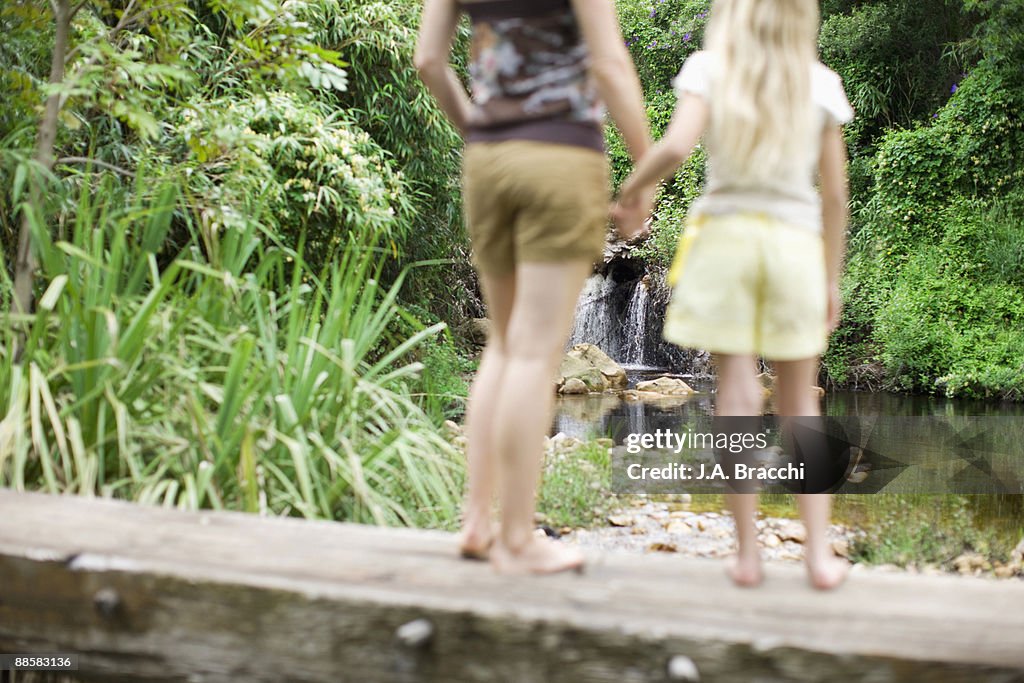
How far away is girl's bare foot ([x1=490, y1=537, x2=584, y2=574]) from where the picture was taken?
6.35ft

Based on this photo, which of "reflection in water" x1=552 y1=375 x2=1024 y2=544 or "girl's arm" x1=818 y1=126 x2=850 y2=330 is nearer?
"girl's arm" x1=818 y1=126 x2=850 y2=330

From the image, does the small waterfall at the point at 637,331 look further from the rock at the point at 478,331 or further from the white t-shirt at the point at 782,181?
the white t-shirt at the point at 782,181

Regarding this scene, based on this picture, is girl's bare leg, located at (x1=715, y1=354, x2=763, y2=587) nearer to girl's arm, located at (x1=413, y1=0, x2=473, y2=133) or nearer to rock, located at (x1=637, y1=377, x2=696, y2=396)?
girl's arm, located at (x1=413, y1=0, x2=473, y2=133)

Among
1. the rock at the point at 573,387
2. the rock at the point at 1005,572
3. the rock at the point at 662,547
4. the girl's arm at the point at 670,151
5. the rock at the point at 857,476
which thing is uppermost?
the girl's arm at the point at 670,151

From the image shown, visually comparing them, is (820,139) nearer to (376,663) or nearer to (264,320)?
(376,663)

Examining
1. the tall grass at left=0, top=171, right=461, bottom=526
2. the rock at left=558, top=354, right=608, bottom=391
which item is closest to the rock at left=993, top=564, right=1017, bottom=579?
the tall grass at left=0, top=171, right=461, bottom=526

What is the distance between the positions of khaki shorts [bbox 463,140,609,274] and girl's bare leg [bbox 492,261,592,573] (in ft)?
0.14

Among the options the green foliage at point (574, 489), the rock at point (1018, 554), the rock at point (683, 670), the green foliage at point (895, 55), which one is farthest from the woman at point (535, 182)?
the green foliage at point (895, 55)

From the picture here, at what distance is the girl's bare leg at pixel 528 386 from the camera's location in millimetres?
1884

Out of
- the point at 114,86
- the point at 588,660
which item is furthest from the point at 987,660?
the point at 114,86

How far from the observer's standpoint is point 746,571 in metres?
1.88

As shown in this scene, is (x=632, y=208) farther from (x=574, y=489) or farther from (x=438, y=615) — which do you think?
(x=574, y=489)

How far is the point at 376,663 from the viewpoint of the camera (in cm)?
177

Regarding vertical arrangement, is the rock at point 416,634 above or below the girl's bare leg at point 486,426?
below
